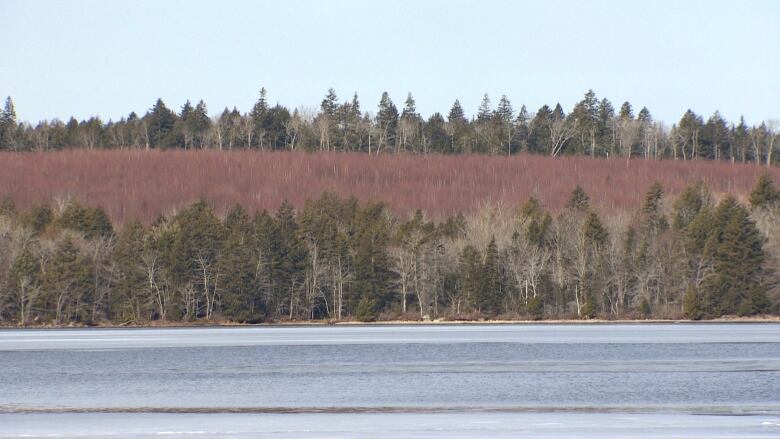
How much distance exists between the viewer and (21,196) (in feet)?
573

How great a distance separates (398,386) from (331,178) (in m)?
143

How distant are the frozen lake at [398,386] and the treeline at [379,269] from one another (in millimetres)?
29519

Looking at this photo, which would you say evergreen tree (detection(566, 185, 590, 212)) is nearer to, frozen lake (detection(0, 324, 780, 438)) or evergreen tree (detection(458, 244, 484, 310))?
evergreen tree (detection(458, 244, 484, 310))

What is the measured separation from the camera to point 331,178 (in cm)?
18588

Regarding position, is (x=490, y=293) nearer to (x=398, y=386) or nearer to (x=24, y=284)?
(x=24, y=284)

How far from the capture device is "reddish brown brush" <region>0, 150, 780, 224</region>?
175 metres

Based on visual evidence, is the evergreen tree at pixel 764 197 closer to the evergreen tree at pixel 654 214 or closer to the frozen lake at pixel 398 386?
the evergreen tree at pixel 654 214

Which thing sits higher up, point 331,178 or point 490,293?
point 331,178

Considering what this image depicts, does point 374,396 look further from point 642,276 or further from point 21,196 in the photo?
point 21,196

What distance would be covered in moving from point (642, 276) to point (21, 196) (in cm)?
10497

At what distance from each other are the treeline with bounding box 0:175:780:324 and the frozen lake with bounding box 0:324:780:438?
29519 mm

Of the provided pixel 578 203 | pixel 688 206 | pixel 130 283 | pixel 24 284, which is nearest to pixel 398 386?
pixel 24 284

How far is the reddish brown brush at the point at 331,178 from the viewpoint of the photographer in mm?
174875

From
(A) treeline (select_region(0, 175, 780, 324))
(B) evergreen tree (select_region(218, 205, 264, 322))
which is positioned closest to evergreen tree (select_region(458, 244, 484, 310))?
(A) treeline (select_region(0, 175, 780, 324))
